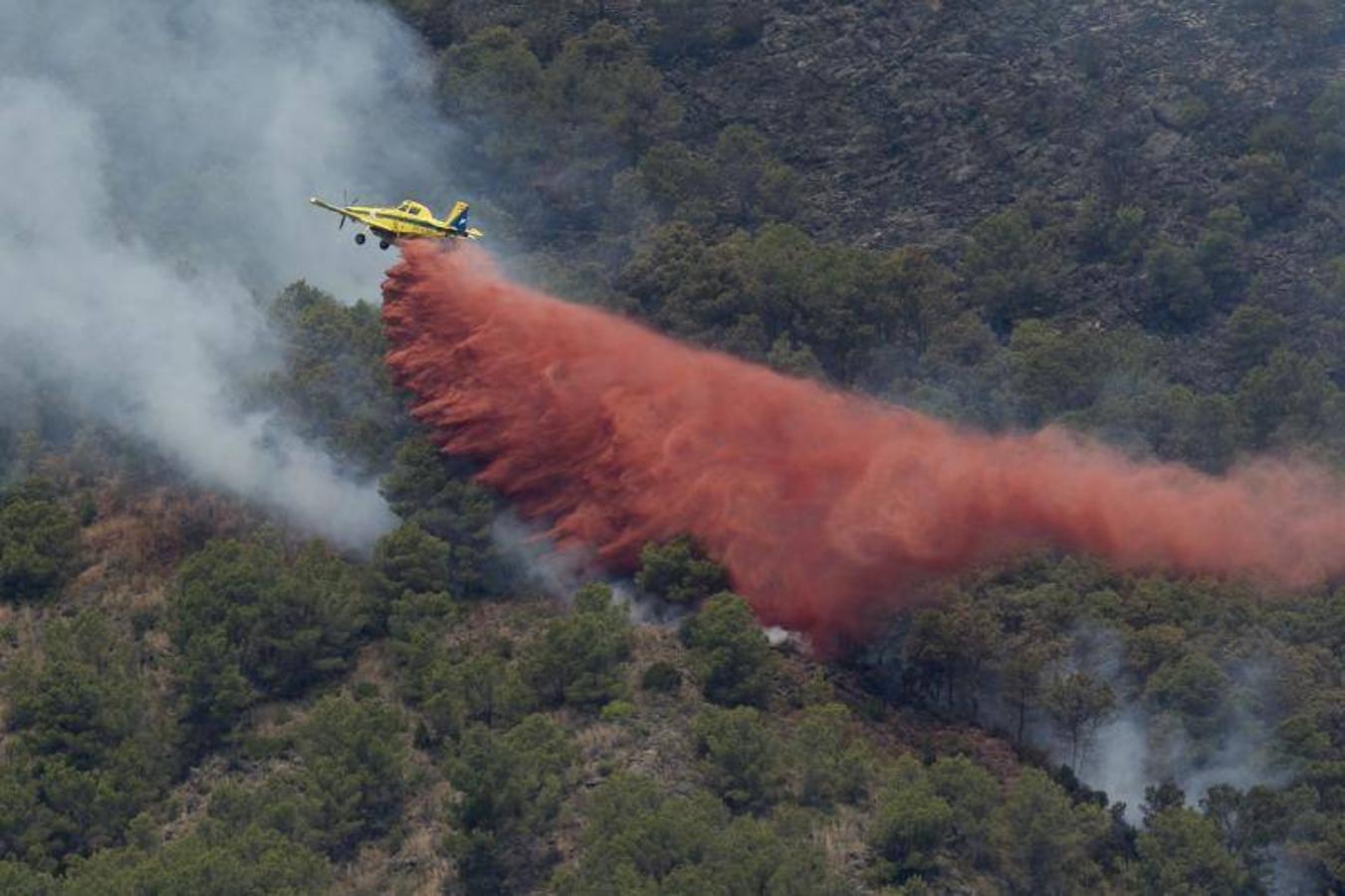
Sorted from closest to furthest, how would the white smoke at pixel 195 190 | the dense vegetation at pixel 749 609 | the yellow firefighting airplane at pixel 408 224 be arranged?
the dense vegetation at pixel 749 609, the yellow firefighting airplane at pixel 408 224, the white smoke at pixel 195 190

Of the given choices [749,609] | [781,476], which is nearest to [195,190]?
[781,476]

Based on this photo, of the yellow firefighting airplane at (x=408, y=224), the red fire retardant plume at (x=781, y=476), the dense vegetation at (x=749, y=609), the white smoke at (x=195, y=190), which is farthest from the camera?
the white smoke at (x=195, y=190)

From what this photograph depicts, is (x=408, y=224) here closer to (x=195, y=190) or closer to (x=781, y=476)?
(x=781, y=476)

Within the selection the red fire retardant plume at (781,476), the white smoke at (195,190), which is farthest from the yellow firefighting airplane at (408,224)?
the white smoke at (195,190)

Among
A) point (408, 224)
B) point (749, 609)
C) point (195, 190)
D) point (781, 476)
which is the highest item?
point (195, 190)

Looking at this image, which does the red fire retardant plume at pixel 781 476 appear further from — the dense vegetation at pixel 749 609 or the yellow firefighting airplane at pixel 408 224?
the dense vegetation at pixel 749 609
